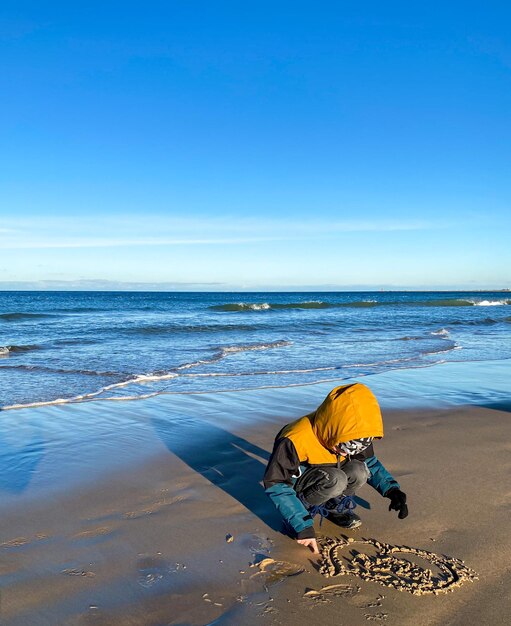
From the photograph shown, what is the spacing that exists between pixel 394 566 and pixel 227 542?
1.08 meters

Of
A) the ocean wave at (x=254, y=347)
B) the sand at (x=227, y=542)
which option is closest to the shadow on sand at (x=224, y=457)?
the sand at (x=227, y=542)

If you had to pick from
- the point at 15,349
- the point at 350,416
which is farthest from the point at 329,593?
the point at 15,349

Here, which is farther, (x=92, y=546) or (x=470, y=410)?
(x=470, y=410)

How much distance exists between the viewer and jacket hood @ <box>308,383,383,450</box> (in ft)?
11.0

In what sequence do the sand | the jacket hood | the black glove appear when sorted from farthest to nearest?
the black glove → the jacket hood → the sand

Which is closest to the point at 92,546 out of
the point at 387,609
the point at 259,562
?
the point at 259,562

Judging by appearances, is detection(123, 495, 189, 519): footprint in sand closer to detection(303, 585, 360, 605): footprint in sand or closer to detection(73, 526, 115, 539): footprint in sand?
detection(73, 526, 115, 539): footprint in sand

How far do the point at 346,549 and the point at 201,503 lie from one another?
1276 millimetres

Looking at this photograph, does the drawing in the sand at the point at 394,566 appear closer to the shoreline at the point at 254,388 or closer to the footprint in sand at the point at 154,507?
the footprint in sand at the point at 154,507

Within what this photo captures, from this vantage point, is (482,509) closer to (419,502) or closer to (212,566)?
(419,502)

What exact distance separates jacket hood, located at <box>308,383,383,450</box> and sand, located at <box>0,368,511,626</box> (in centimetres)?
77

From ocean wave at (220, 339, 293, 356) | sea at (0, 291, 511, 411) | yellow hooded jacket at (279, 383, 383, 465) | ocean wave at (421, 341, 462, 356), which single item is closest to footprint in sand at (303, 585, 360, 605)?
yellow hooded jacket at (279, 383, 383, 465)

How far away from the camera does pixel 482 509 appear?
409 cm

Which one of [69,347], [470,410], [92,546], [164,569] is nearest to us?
[164,569]
